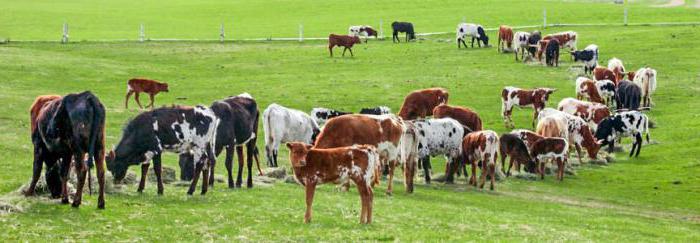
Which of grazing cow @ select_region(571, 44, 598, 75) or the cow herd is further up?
grazing cow @ select_region(571, 44, 598, 75)

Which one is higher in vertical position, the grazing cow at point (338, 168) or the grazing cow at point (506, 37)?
the grazing cow at point (506, 37)

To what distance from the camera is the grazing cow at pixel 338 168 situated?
19.8 metres

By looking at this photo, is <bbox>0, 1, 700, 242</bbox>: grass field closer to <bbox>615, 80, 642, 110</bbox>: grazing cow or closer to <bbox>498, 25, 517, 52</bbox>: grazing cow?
<bbox>498, 25, 517, 52</bbox>: grazing cow

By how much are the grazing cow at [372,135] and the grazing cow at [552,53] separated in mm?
33900

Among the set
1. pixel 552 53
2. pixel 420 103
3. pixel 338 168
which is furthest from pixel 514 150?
pixel 552 53

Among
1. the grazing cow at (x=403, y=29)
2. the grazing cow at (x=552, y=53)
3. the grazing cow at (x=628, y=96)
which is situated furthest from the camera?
the grazing cow at (x=403, y=29)

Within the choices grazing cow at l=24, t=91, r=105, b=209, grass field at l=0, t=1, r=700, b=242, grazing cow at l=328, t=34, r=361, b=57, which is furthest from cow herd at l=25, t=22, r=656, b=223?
grazing cow at l=328, t=34, r=361, b=57

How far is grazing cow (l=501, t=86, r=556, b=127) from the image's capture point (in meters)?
45.2

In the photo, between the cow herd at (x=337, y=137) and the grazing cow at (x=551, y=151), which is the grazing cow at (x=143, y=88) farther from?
the grazing cow at (x=551, y=151)

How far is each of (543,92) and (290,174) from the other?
19068 mm

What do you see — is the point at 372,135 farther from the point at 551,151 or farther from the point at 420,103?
the point at 420,103

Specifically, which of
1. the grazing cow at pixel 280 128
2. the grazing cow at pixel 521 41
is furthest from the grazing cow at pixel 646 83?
the grazing cow at pixel 280 128

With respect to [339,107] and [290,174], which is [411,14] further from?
[290,174]

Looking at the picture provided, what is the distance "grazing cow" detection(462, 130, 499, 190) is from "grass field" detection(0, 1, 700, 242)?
2.11 feet
